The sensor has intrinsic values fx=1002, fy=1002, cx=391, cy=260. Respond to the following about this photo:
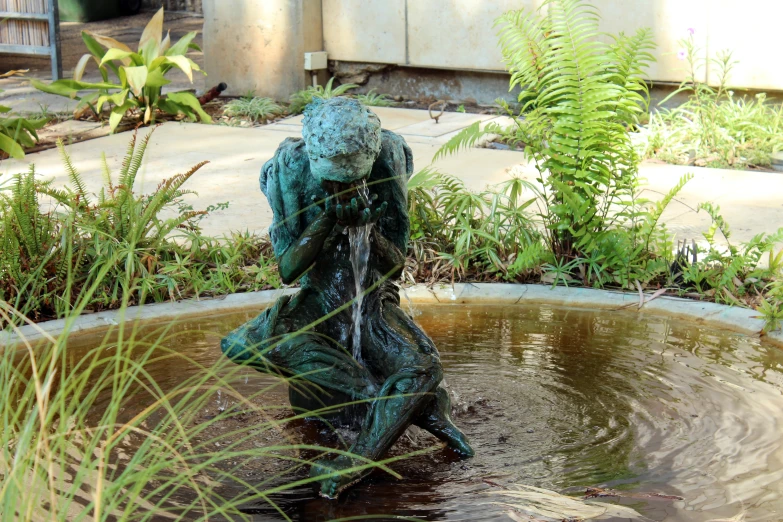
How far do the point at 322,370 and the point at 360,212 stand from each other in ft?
2.00

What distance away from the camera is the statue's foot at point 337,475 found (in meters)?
3.14

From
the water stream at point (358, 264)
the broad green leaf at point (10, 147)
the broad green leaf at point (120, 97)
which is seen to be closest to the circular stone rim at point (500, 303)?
the water stream at point (358, 264)

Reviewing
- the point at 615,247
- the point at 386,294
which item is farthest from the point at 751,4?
the point at 386,294

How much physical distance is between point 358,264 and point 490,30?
7026 millimetres

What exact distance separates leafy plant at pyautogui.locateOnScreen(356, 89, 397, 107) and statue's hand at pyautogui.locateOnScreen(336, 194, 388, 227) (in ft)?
24.1

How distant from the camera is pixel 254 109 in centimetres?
1033

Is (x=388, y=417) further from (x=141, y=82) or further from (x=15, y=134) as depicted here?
(x=141, y=82)

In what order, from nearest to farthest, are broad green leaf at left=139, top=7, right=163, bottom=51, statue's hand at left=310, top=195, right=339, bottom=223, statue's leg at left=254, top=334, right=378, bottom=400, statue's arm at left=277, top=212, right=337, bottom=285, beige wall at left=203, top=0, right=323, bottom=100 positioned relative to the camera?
statue's hand at left=310, top=195, right=339, bottom=223
statue's arm at left=277, top=212, right=337, bottom=285
statue's leg at left=254, top=334, right=378, bottom=400
broad green leaf at left=139, top=7, right=163, bottom=51
beige wall at left=203, top=0, right=323, bottom=100

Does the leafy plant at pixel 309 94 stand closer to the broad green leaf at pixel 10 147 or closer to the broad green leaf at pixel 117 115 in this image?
the broad green leaf at pixel 117 115

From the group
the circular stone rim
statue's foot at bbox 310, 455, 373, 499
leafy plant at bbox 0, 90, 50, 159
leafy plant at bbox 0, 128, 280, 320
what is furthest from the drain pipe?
statue's foot at bbox 310, 455, 373, 499

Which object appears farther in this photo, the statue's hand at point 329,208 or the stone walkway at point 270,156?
the stone walkway at point 270,156

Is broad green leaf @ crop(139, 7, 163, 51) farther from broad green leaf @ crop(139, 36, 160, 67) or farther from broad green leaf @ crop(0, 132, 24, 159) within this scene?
broad green leaf @ crop(0, 132, 24, 159)

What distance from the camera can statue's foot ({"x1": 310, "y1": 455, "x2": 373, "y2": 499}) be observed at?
3.14 metres

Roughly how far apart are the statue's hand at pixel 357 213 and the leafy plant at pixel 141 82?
21.3 ft
